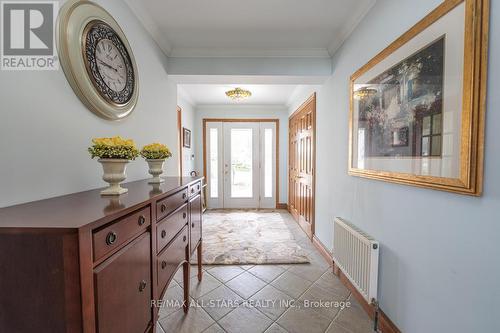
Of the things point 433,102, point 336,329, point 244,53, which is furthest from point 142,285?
point 244,53

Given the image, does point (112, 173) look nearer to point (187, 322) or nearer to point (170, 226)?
point (170, 226)

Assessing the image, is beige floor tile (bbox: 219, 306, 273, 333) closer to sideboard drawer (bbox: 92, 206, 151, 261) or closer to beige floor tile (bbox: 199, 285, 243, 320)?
beige floor tile (bbox: 199, 285, 243, 320)

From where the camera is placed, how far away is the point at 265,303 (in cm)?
177

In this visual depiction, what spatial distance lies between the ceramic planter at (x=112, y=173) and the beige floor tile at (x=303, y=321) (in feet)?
4.92

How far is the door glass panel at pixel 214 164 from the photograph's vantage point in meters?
4.72

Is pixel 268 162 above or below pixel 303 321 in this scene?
above

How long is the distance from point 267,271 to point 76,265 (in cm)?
198

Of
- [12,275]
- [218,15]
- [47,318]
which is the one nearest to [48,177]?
[12,275]

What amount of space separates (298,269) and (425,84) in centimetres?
201

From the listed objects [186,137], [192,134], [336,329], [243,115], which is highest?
[243,115]

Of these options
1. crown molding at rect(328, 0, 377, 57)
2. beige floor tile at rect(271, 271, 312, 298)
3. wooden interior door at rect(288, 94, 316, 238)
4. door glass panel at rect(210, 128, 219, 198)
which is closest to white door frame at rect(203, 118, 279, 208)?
door glass panel at rect(210, 128, 219, 198)

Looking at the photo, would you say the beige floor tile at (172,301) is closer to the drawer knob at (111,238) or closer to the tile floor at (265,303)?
the tile floor at (265,303)

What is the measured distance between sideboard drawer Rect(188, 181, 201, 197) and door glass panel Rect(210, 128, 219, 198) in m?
2.82

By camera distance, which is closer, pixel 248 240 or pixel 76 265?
pixel 76 265
